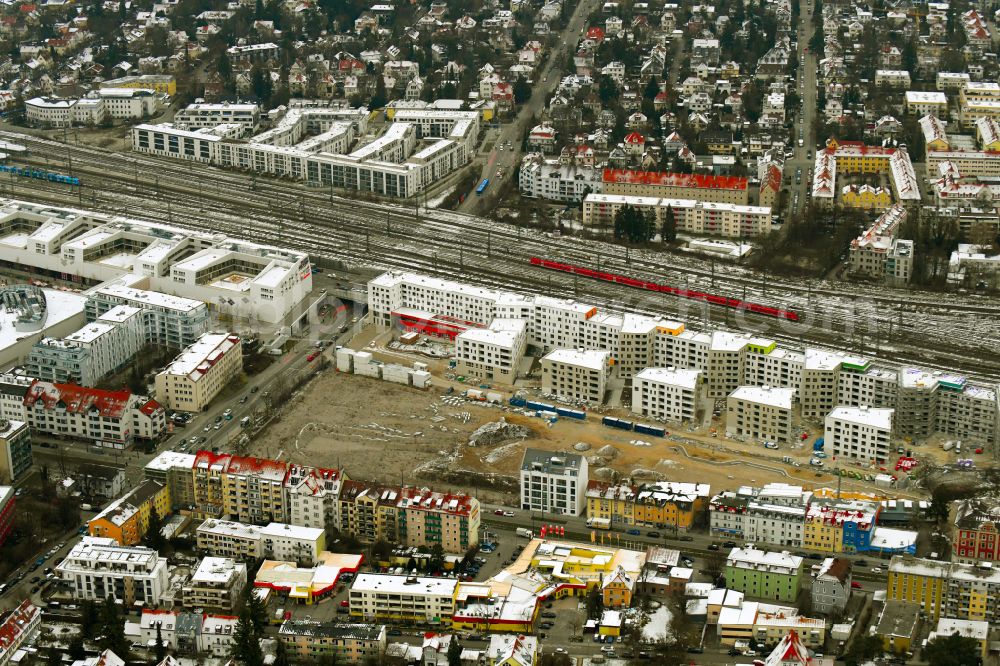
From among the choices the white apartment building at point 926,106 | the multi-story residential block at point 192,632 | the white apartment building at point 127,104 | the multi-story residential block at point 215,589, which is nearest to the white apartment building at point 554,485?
the multi-story residential block at point 215,589

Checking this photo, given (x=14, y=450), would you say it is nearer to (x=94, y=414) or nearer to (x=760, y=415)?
(x=94, y=414)

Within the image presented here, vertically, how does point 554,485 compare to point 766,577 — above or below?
above

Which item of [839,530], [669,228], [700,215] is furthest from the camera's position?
[700,215]

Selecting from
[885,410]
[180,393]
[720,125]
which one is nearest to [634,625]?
[885,410]

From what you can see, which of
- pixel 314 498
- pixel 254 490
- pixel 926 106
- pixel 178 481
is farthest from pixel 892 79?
pixel 178 481

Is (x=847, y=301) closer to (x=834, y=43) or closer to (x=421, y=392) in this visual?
(x=421, y=392)

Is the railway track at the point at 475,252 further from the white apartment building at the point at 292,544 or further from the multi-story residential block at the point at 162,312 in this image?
the white apartment building at the point at 292,544
